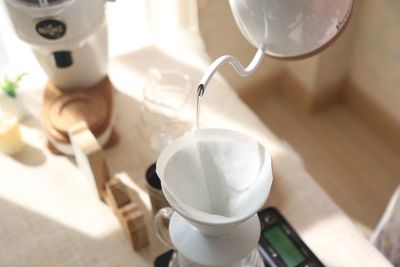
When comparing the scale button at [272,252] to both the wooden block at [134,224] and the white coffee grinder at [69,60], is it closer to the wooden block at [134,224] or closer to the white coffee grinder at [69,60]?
the wooden block at [134,224]

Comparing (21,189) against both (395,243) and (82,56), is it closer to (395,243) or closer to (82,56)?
(82,56)

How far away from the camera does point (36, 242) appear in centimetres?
87

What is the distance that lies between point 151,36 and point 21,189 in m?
0.60

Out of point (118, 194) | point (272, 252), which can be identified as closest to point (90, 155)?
point (118, 194)

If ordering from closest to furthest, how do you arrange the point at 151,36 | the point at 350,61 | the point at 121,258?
the point at 121,258 < the point at 151,36 < the point at 350,61

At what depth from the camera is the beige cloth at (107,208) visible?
0.85 m

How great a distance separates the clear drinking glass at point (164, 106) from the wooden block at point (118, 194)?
14 cm

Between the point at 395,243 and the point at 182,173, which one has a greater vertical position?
the point at 182,173

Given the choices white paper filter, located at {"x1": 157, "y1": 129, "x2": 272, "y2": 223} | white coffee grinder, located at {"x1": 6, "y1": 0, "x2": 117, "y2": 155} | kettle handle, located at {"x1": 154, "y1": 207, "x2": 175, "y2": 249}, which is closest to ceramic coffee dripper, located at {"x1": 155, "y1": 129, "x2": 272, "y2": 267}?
white paper filter, located at {"x1": 157, "y1": 129, "x2": 272, "y2": 223}

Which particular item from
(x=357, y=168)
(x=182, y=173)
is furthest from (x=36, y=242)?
(x=357, y=168)

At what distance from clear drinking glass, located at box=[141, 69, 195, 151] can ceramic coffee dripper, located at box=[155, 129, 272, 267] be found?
327 mm

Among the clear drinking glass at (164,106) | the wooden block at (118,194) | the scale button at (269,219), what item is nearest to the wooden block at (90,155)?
the wooden block at (118,194)

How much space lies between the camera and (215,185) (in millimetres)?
678

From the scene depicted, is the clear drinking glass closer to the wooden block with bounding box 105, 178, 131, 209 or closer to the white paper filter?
A: the wooden block with bounding box 105, 178, 131, 209
